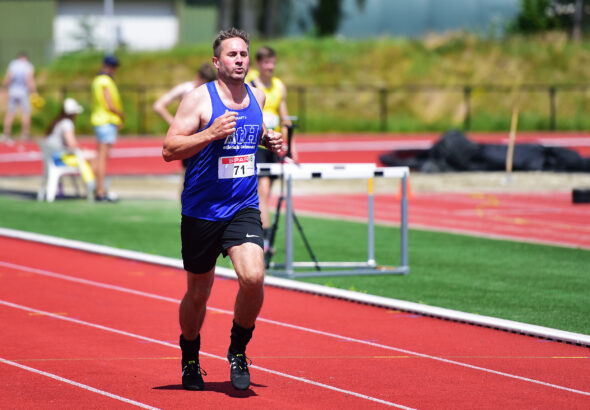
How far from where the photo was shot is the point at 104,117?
18250 millimetres

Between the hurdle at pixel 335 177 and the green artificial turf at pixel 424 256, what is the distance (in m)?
0.13

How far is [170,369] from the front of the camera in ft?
24.4

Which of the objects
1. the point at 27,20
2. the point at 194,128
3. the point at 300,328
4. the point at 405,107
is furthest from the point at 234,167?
the point at 27,20

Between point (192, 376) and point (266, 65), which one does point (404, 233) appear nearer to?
point (266, 65)

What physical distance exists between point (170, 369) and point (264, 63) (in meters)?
5.50

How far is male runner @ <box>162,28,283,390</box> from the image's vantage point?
6.59m

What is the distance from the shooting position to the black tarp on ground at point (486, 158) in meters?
24.4

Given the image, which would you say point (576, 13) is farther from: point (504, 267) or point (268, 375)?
point (268, 375)

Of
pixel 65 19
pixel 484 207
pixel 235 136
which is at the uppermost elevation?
pixel 65 19

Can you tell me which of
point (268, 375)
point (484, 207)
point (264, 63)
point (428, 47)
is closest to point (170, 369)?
point (268, 375)

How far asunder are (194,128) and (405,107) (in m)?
39.5

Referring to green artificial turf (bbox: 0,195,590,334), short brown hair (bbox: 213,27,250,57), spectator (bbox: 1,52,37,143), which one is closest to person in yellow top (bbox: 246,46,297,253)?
green artificial turf (bbox: 0,195,590,334)

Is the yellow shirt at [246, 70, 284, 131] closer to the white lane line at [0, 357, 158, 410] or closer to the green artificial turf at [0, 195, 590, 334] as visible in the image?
the green artificial turf at [0, 195, 590, 334]

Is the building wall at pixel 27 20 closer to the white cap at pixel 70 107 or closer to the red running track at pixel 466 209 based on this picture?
the red running track at pixel 466 209
